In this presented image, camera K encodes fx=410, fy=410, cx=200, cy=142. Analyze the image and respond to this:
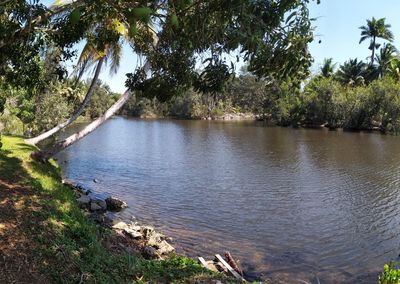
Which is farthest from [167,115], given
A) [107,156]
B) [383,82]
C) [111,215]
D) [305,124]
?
[111,215]

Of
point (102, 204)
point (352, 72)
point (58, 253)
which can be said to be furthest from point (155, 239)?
point (352, 72)

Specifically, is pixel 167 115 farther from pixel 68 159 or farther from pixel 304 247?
pixel 304 247

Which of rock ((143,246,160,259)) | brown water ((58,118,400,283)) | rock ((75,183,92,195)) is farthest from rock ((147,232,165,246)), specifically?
rock ((75,183,92,195))

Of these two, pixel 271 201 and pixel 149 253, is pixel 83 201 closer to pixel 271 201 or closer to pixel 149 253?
pixel 149 253

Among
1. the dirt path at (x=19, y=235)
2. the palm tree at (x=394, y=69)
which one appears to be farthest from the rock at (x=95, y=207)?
the palm tree at (x=394, y=69)

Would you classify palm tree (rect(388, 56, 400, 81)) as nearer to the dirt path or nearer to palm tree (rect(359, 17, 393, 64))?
palm tree (rect(359, 17, 393, 64))

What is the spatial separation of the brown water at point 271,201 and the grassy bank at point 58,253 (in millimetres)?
4420

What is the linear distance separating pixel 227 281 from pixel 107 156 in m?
27.3

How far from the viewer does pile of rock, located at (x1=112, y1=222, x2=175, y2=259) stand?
10.8m

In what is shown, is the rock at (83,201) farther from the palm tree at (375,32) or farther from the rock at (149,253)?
the palm tree at (375,32)

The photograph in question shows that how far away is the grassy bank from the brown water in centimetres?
442

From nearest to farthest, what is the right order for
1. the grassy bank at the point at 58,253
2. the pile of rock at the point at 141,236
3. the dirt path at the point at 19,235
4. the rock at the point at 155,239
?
the dirt path at the point at 19,235 < the grassy bank at the point at 58,253 < the pile of rock at the point at 141,236 < the rock at the point at 155,239

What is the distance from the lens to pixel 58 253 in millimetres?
6750

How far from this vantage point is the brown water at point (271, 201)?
12703 mm
